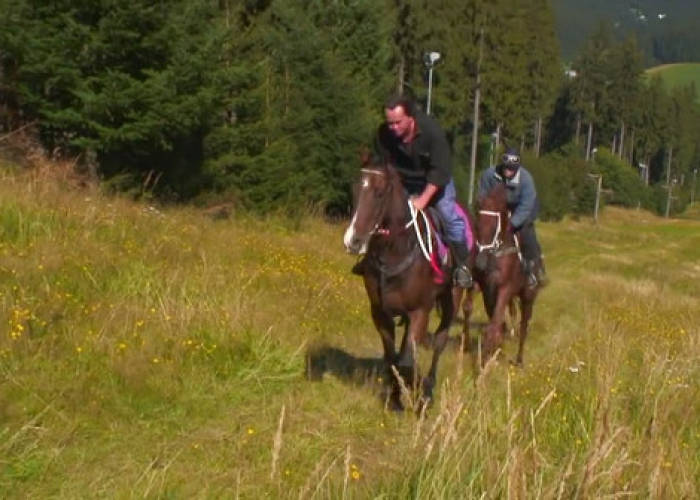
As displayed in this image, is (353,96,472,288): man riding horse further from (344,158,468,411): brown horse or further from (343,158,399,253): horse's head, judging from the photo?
(343,158,399,253): horse's head

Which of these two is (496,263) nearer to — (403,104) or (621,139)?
(403,104)

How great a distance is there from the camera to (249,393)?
7.11 metres

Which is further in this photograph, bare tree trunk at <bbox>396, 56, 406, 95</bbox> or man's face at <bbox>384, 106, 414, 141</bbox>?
bare tree trunk at <bbox>396, 56, 406, 95</bbox>

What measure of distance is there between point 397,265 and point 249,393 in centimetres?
159

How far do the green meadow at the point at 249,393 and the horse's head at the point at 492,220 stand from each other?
1379 millimetres

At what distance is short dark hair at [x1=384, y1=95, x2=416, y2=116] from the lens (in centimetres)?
728

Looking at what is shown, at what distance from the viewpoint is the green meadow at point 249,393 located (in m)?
4.52

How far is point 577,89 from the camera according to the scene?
355ft

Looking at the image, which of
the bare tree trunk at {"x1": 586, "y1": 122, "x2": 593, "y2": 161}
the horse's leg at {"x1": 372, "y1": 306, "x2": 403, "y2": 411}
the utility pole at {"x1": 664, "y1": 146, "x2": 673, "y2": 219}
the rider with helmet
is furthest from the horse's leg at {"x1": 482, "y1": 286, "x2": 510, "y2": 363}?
the utility pole at {"x1": 664, "y1": 146, "x2": 673, "y2": 219}

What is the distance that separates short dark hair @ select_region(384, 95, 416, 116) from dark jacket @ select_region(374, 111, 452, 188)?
0.32 feet

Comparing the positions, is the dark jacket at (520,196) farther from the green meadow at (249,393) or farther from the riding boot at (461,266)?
the riding boot at (461,266)

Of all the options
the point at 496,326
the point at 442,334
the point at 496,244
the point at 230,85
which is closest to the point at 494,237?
the point at 496,244

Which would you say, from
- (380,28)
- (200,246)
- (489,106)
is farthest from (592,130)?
(200,246)

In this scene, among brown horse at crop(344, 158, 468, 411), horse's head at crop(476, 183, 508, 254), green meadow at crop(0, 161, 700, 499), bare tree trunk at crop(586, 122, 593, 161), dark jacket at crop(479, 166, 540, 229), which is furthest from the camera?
bare tree trunk at crop(586, 122, 593, 161)
